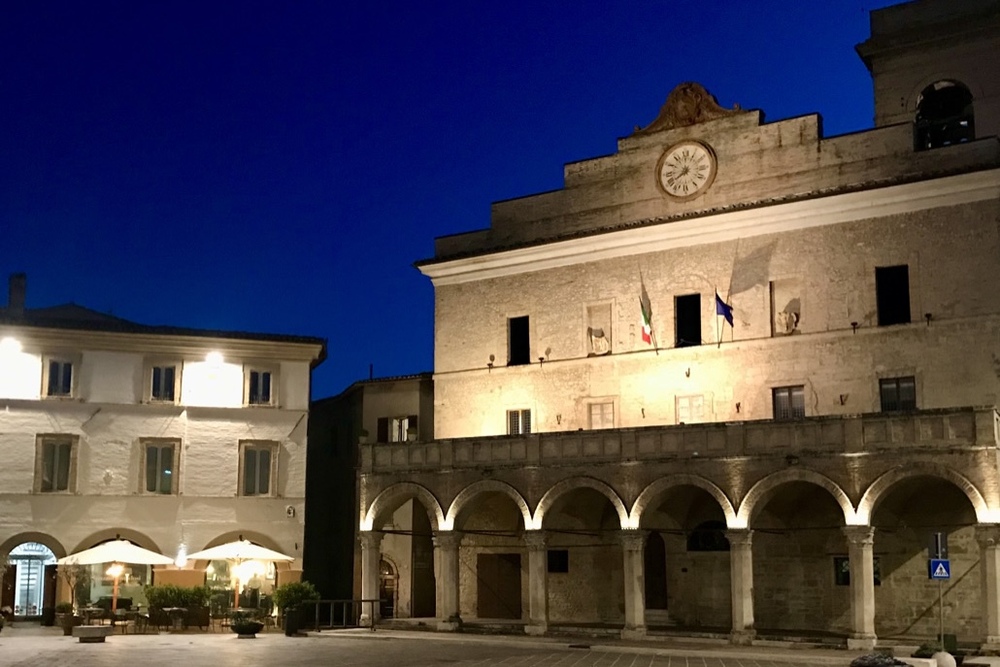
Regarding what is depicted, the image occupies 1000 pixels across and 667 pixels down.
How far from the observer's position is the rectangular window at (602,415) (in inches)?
1452

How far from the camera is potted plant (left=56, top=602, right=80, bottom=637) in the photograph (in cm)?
3359

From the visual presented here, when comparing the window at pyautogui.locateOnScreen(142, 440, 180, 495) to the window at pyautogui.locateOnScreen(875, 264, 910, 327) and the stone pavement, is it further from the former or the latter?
the window at pyautogui.locateOnScreen(875, 264, 910, 327)

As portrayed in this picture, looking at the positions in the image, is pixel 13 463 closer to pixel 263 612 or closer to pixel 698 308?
pixel 263 612

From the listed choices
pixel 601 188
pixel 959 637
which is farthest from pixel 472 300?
pixel 959 637

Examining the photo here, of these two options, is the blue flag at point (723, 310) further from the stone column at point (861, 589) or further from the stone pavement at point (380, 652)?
the stone pavement at point (380, 652)

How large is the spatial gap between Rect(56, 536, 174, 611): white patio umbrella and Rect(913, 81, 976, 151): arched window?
25.7m

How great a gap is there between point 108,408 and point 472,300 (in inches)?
476

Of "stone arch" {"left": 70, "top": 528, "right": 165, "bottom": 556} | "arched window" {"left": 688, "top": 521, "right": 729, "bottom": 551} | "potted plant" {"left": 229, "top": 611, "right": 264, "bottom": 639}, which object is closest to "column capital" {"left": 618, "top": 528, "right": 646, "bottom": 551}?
"arched window" {"left": 688, "top": 521, "right": 729, "bottom": 551}

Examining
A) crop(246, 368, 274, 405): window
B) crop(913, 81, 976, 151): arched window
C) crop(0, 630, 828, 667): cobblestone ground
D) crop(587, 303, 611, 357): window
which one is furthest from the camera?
crop(246, 368, 274, 405): window

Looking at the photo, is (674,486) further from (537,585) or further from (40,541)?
(40,541)

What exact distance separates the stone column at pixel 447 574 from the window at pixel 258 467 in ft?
25.3

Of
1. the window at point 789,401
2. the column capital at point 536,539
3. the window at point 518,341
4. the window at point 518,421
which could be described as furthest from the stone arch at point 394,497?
the window at point 789,401

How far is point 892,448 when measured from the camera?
2866cm

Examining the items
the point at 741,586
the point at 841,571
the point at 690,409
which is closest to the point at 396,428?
the point at 690,409
